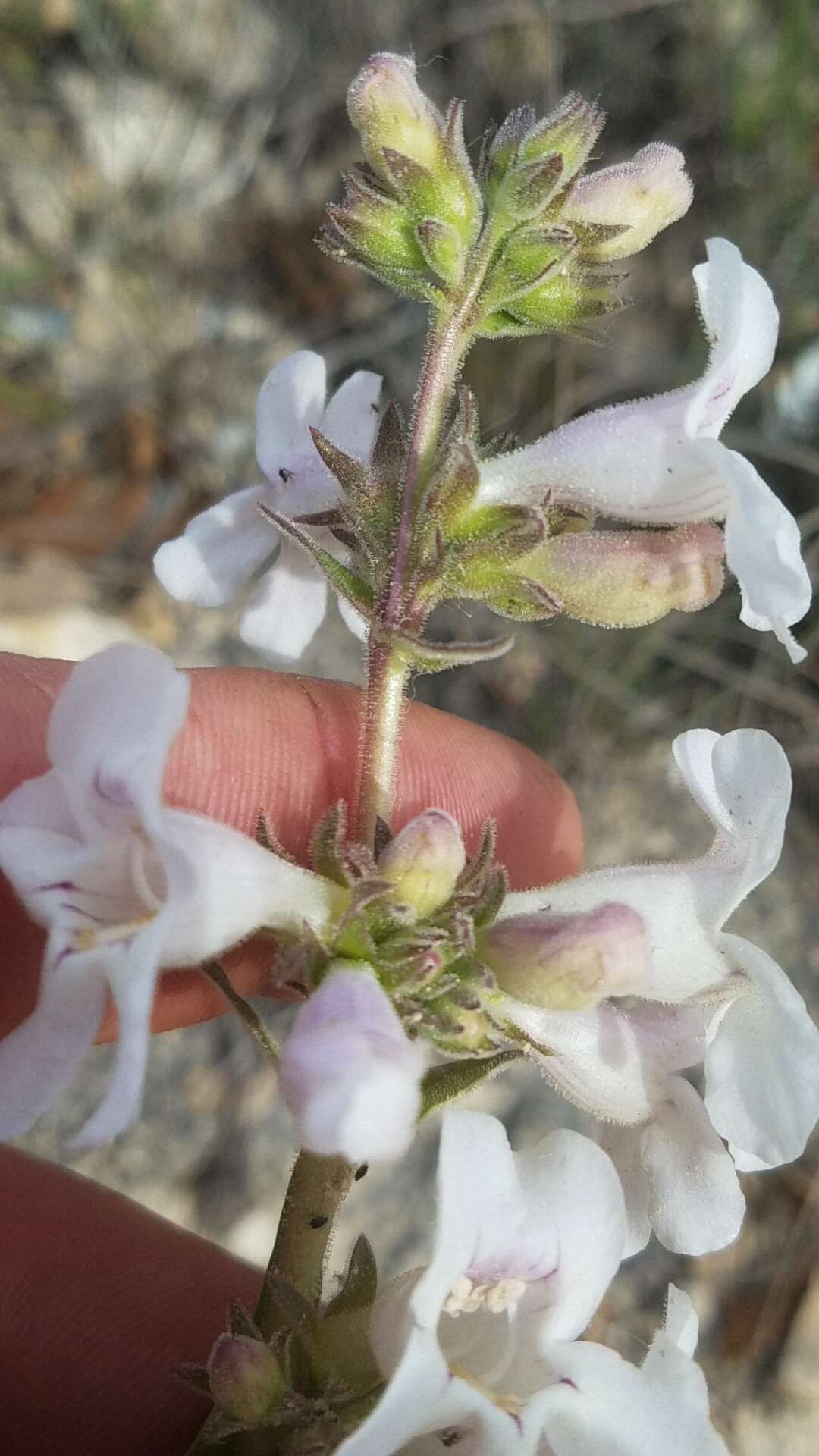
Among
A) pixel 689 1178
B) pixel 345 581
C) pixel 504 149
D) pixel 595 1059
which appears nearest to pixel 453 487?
pixel 345 581

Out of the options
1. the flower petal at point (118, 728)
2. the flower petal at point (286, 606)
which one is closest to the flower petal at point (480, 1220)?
Result: the flower petal at point (118, 728)

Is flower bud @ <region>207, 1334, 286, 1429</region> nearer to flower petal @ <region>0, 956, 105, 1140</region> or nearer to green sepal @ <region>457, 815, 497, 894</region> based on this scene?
flower petal @ <region>0, 956, 105, 1140</region>

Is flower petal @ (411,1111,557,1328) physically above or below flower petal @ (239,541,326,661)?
below

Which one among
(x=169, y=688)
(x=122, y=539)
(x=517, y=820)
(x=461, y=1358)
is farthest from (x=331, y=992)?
(x=122, y=539)

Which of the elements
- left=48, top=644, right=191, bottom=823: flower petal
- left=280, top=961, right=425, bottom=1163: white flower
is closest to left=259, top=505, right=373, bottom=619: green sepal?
left=48, top=644, right=191, bottom=823: flower petal

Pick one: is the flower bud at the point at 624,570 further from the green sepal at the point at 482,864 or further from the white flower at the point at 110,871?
the white flower at the point at 110,871
